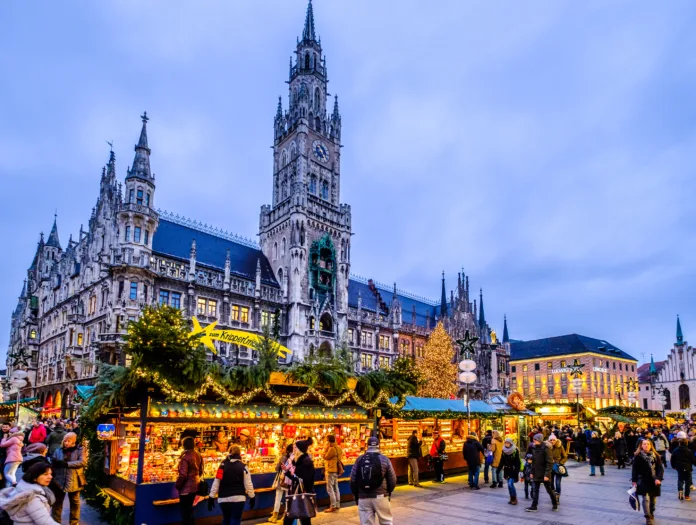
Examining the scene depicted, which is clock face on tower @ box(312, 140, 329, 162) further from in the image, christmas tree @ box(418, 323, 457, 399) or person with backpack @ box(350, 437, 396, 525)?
person with backpack @ box(350, 437, 396, 525)

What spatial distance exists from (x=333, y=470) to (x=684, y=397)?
287 feet

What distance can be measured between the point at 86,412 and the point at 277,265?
40073 mm

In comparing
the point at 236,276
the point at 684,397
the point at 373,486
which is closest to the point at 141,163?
the point at 236,276

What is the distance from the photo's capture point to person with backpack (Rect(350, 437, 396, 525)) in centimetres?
911

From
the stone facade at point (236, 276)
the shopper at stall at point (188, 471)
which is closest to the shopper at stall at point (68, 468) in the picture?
the shopper at stall at point (188, 471)

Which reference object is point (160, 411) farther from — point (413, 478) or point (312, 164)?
point (312, 164)

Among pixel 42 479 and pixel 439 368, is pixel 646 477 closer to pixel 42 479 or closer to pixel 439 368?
pixel 42 479

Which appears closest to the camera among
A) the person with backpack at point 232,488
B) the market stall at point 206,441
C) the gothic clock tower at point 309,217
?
the person with backpack at point 232,488

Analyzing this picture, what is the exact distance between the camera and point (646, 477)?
39.0 feet

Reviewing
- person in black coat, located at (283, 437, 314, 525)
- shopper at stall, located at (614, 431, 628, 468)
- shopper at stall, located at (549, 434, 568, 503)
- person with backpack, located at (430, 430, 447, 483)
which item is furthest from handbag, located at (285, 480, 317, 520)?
shopper at stall, located at (614, 431, 628, 468)

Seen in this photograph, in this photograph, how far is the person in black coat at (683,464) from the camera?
50.9ft

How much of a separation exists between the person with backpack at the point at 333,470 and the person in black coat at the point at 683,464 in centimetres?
1034

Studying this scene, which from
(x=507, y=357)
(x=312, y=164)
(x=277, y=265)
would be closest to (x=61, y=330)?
(x=277, y=265)

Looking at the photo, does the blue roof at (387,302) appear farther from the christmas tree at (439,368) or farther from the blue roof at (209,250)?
the christmas tree at (439,368)
